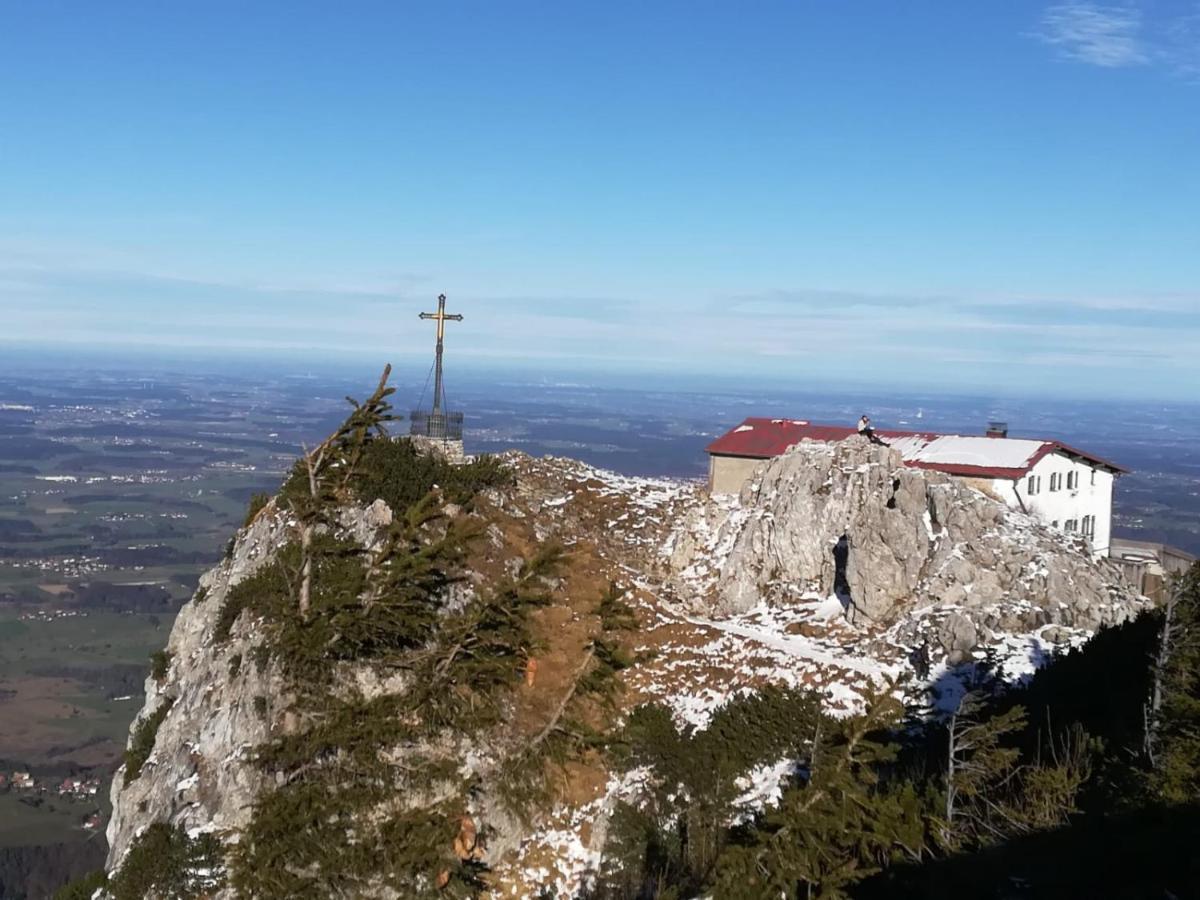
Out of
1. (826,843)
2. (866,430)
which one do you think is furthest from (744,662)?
(866,430)

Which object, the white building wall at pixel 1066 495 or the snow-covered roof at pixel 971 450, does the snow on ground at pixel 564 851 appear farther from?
the white building wall at pixel 1066 495

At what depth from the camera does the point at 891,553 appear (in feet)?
105

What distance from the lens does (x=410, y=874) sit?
1393 centimetres

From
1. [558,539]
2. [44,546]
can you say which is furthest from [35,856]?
[44,546]

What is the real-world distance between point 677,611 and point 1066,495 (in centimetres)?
1916

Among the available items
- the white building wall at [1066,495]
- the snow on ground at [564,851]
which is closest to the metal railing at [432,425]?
the snow on ground at [564,851]

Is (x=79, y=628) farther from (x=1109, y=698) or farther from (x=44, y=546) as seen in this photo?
(x=1109, y=698)

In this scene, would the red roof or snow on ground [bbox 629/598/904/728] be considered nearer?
snow on ground [bbox 629/598/904/728]

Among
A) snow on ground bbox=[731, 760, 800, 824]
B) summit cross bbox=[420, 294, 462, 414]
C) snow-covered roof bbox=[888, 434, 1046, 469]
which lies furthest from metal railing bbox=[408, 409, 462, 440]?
snow on ground bbox=[731, 760, 800, 824]

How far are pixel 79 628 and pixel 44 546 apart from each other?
163 feet

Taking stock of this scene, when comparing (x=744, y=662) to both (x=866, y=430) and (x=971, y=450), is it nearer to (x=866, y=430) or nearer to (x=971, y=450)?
(x=866, y=430)

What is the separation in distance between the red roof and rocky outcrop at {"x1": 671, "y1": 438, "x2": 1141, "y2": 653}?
3337mm

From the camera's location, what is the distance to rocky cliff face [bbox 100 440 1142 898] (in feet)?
76.3

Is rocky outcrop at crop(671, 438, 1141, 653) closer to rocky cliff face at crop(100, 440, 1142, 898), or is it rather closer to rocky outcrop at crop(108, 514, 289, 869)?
rocky cliff face at crop(100, 440, 1142, 898)
